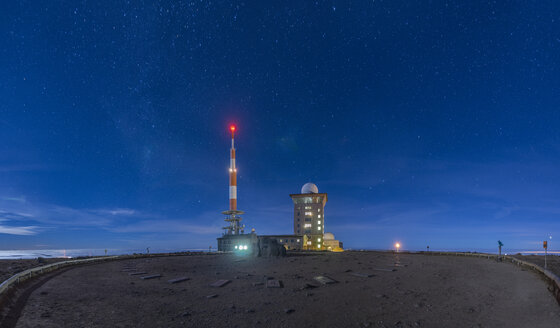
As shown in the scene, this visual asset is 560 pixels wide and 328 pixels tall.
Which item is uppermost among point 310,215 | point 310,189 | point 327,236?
point 310,189

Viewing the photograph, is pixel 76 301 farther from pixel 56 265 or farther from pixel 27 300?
pixel 56 265

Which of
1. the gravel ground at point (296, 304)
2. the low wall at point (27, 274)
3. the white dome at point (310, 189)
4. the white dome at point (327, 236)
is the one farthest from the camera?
the white dome at point (310, 189)

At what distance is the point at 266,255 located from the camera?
34.4 m

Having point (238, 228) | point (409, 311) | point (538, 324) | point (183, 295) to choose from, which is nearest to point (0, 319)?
point (183, 295)

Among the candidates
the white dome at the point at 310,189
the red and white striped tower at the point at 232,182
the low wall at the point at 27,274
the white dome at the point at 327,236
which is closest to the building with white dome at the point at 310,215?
the white dome at the point at 310,189

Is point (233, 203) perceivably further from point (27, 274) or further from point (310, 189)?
point (27, 274)

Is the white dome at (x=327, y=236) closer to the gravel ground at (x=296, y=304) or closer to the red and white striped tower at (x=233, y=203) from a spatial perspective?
the red and white striped tower at (x=233, y=203)

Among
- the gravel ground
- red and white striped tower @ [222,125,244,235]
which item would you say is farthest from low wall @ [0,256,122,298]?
red and white striped tower @ [222,125,244,235]

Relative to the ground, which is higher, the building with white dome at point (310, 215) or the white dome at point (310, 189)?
the white dome at point (310, 189)

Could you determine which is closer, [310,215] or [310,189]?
[310,215]

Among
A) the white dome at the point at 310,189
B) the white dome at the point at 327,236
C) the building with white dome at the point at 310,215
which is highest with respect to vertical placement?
the white dome at the point at 310,189

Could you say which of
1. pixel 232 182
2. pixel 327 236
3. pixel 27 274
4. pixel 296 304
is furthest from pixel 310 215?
pixel 296 304

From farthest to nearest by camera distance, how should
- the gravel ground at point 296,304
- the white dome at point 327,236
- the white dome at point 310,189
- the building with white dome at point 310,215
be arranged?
the white dome at point 310,189
the white dome at point 327,236
the building with white dome at point 310,215
the gravel ground at point 296,304

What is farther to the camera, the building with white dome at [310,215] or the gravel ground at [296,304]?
the building with white dome at [310,215]
